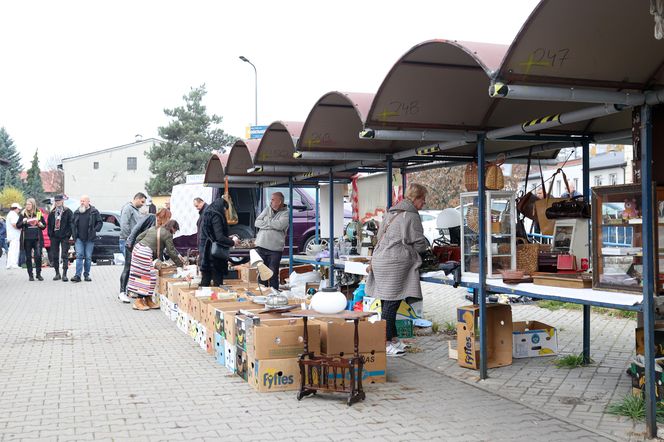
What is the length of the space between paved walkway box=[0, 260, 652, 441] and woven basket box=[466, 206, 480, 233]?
1.44 metres

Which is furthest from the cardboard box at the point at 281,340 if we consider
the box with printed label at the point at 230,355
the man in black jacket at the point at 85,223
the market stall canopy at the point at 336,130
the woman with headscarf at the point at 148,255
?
the man in black jacket at the point at 85,223

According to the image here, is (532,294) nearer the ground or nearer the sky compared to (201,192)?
nearer the ground

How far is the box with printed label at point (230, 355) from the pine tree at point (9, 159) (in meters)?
67.0

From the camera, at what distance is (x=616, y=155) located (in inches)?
1692

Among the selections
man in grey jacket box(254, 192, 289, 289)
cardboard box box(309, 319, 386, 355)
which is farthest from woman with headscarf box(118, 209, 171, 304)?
cardboard box box(309, 319, 386, 355)

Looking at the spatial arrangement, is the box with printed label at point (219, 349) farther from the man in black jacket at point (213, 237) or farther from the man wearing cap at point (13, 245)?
the man wearing cap at point (13, 245)

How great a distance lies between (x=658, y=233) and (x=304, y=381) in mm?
3005

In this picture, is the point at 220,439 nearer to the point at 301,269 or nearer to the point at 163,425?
the point at 163,425

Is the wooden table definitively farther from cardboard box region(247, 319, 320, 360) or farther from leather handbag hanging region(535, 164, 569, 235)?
leather handbag hanging region(535, 164, 569, 235)

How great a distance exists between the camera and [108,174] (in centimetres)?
6469

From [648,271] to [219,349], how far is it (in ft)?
14.4

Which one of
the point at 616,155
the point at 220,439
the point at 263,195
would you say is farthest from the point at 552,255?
the point at 616,155

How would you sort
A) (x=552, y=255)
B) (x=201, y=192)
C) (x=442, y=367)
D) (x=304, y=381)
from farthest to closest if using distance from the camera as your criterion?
(x=201, y=192) → (x=442, y=367) → (x=552, y=255) → (x=304, y=381)

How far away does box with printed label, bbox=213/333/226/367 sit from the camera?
7441 millimetres
